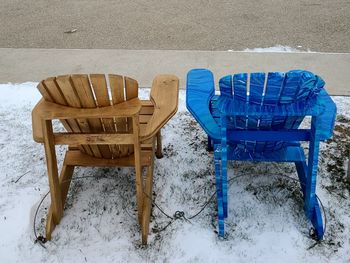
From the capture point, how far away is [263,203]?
3176 millimetres

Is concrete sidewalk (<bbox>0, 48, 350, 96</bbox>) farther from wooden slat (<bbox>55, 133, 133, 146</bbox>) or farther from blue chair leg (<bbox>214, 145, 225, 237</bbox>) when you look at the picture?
wooden slat (<bbox>55, 133, 133, 146</bbox>)

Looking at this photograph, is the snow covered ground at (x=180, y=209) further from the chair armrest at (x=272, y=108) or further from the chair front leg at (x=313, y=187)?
the chair armrest at (x=272, y=108)

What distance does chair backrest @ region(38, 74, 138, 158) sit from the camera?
8.25ft

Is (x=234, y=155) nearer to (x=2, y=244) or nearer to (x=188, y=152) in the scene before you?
(x=188, y=152)

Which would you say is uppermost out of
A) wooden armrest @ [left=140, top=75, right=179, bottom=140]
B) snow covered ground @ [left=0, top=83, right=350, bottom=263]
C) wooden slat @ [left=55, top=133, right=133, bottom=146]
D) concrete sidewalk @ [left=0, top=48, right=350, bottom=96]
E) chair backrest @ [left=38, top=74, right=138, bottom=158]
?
chair backrest @ [left=38, top=74, right=138, bottom=158]

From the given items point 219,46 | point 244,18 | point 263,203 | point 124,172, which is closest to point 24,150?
point 124,172

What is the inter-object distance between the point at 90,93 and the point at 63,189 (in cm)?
98

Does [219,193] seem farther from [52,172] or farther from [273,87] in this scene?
[52,172]

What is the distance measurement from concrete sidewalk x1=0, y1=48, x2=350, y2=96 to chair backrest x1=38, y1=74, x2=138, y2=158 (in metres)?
2.01

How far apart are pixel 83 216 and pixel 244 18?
460 cm

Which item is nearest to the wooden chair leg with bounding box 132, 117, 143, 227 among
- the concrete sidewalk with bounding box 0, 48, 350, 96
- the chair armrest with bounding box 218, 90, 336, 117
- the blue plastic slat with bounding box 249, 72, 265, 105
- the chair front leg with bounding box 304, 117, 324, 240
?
the chair armrest with bounding box 218, 90, 336, 117

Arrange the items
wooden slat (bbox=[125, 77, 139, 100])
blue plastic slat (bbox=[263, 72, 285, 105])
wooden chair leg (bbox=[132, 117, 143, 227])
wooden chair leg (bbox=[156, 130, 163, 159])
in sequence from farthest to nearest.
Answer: wooden chair leg (bbox=[156, 130, 163, 159]) < wooden chair leg (bbox=[132, 117, 143, 227]) < wooden slat (bbox=[125, 77, 139, 100]) < blue plastic slat (bbox=[263, 72, 285, 105])

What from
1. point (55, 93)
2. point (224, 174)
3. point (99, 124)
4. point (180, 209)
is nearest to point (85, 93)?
point (55, 93)

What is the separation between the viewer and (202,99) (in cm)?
321
